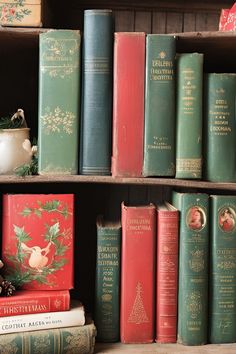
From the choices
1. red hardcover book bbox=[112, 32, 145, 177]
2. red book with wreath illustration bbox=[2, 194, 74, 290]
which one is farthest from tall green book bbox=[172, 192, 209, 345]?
red book with wreath illustration bbox=[2, 194, 74, 290]

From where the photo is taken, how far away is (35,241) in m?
1.09

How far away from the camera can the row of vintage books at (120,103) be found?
1.07 m

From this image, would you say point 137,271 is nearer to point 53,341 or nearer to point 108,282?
point 108,282

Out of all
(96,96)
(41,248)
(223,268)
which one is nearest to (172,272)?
(223,268)

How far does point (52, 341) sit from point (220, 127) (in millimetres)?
578

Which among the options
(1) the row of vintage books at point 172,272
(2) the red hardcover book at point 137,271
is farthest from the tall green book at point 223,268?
(2) the red hardcover book at point 137,271

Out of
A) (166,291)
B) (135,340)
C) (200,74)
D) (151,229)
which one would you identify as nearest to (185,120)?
(200,74)

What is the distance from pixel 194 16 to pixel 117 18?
21cm

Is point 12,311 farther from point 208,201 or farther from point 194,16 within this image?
point 194,16

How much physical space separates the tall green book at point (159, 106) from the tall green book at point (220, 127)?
83 mm

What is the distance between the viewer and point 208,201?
110cm

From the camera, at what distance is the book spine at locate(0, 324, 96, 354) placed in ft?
3.29

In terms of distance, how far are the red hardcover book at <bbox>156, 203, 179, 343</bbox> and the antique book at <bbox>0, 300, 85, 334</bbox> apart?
18 cm

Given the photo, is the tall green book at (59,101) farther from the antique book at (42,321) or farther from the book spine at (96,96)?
the antique book at (42,321)
